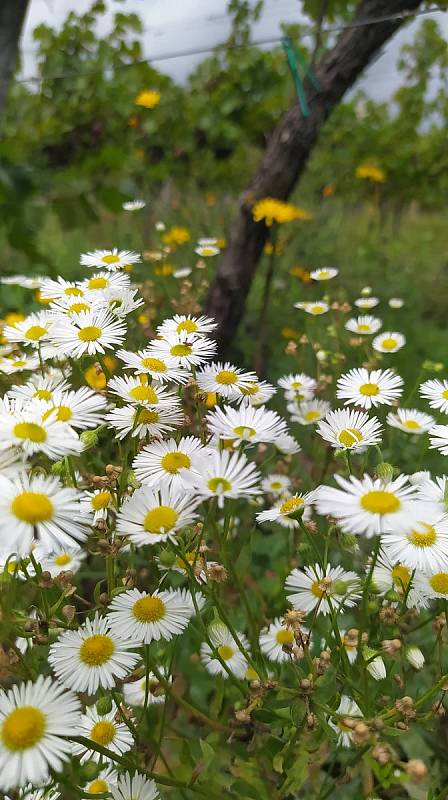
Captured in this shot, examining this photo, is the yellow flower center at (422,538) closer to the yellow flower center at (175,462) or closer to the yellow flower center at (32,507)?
the yellow flower center at (175,462)

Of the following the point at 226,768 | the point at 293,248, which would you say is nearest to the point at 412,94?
the point at 293,248

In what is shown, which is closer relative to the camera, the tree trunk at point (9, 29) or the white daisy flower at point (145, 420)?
the white daisy flower at point (145, 420)

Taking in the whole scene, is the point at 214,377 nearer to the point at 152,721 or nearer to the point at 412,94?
the point at 152,721

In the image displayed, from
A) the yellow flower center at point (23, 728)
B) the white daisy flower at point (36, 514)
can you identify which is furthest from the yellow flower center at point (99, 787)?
the white daisy flower at point (36, 514)

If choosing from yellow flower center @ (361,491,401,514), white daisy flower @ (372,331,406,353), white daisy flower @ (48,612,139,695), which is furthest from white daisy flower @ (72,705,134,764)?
white daisy flower @ (372,331,406,353)

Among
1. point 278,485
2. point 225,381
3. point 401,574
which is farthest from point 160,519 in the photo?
point 278,485

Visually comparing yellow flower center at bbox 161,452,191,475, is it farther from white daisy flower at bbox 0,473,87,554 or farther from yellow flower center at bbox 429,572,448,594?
yellow flower center at bbox 429,572,448,594

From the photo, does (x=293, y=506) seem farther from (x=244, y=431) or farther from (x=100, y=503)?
(x=100, y=503)
